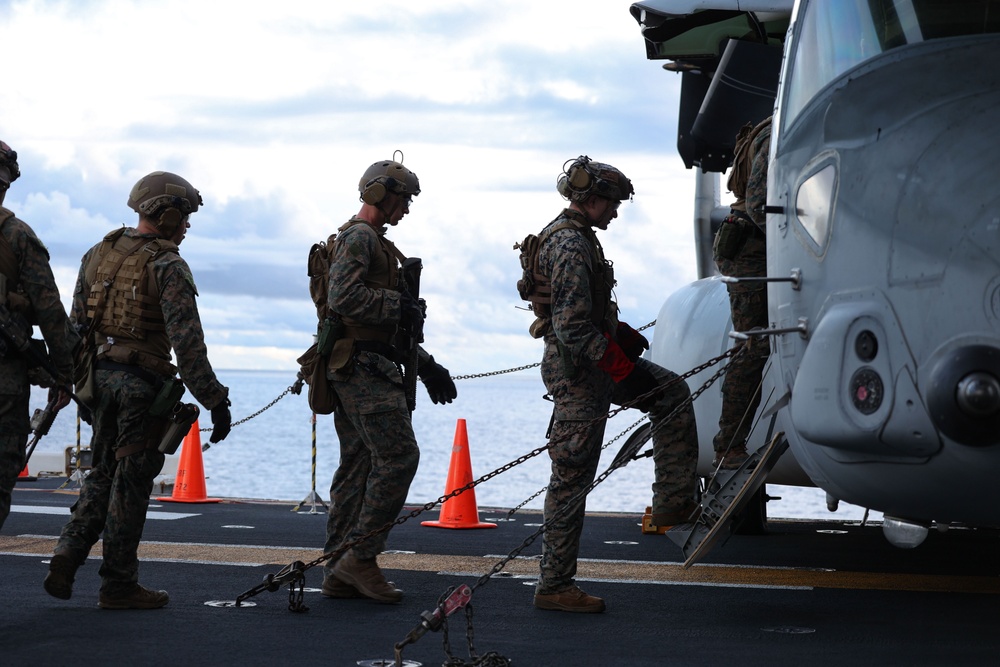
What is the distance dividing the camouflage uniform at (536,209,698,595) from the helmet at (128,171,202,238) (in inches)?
69.2

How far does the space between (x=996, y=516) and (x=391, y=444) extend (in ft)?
10.0

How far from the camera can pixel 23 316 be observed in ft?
17.8

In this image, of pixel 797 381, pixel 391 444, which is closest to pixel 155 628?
pixel 391 444

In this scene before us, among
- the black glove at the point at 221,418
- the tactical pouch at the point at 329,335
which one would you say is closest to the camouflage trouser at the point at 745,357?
the tactical pouch at the point at 329,335

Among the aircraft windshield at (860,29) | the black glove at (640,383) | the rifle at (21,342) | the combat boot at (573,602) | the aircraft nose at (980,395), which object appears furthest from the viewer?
the black glove at (640,383)

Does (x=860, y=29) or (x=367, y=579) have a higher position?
(x=860, y=29)

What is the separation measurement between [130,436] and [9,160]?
135cm

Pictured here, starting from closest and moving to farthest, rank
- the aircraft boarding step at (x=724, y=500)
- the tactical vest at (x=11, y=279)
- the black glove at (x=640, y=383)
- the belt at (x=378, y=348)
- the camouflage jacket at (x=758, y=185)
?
1. the tactical vest at (x=11, y=279)
2. the aircraft boarding step at (x=724, y=500)
3. the belt at (x=378, y=348)
4. the black glove at (x=640, y=383)
5. the camouflage jacket at (x=758, y=185)

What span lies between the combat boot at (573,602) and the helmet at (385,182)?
2171 mm

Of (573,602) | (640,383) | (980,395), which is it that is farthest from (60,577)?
(980,395)

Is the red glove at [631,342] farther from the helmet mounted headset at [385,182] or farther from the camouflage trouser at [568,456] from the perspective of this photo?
the helmet mounted headset at [385,182]

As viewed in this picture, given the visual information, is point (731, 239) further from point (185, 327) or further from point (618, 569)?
point (185, 327)

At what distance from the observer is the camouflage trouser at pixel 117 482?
5852 millimetres

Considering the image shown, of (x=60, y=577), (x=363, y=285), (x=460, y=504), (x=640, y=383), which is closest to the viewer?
(x=60, y=577)
